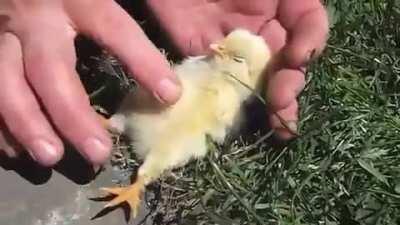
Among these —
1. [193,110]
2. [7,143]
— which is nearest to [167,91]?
[193,110]

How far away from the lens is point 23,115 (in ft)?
5.62

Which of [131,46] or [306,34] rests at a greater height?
[131,46]

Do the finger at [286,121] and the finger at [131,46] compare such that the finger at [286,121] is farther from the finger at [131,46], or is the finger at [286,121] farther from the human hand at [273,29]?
the finger at [131,46]

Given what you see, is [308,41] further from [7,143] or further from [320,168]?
[7,143]

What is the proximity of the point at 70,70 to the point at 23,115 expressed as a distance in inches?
4.1

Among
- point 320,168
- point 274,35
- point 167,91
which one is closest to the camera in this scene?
point 167,91

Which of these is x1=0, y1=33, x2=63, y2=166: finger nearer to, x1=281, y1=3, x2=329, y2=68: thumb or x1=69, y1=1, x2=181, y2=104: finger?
x1=69, y1=1, x2=181, y2=104: finger

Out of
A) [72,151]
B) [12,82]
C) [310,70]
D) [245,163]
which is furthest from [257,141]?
[12,82]

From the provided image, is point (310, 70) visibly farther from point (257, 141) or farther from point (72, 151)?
point (72, 151)

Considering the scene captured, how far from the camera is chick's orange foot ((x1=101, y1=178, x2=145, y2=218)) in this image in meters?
1.77

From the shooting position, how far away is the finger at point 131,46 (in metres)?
1.70

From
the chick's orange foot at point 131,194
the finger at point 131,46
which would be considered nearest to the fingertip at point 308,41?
the finger at point 131,46

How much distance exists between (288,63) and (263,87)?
0.08m

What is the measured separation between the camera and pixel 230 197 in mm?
1773
